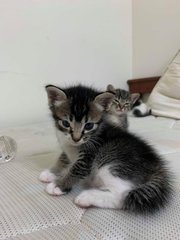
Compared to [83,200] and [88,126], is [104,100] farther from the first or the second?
[83,200]

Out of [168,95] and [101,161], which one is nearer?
[101,161]

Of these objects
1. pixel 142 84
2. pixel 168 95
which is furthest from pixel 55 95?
pixel 142 84

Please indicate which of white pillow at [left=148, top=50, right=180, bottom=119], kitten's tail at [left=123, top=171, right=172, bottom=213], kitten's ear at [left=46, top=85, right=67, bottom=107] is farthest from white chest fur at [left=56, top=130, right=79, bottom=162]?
white pillow at [left=148, top=50, right=180, bottom=119]

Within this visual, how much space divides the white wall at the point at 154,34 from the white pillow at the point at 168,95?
0.61ft

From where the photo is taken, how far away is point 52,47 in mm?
2141

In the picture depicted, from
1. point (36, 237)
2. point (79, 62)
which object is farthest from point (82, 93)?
point (79, 62)

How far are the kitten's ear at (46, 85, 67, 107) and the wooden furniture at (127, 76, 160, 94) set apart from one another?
4.48 feet

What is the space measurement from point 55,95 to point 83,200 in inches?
14.6

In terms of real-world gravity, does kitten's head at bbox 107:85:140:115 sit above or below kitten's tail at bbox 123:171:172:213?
below

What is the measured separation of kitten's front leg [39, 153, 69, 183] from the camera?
108cm

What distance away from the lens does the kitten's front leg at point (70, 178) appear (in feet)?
3.24

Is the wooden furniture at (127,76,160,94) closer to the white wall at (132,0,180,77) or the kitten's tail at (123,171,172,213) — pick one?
the white wall at (132,0,180,77)

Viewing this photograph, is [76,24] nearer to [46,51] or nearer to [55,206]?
[46,51]

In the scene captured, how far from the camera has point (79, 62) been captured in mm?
2262
